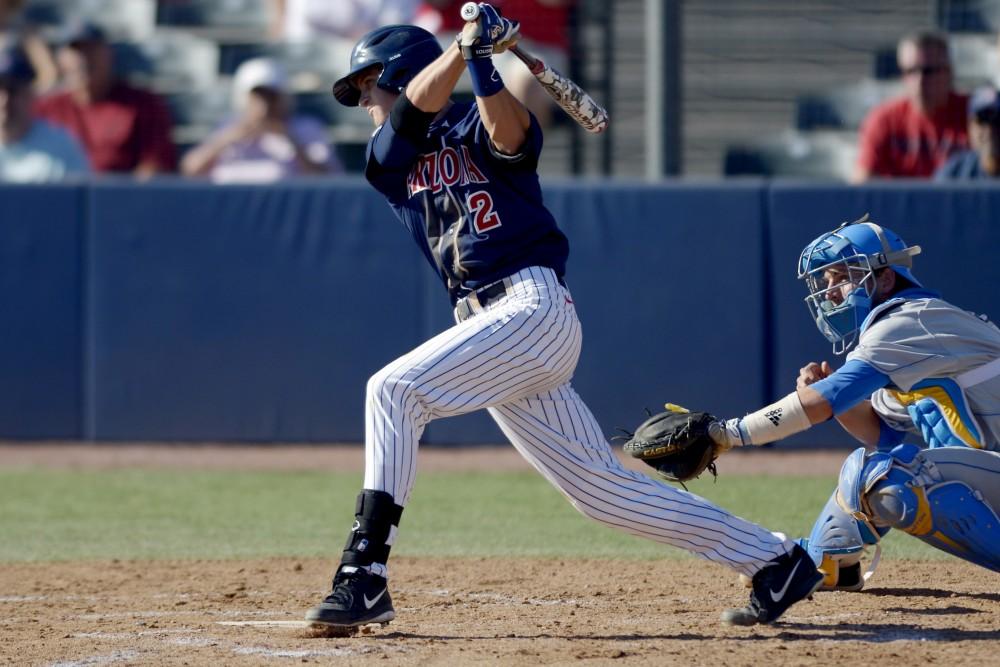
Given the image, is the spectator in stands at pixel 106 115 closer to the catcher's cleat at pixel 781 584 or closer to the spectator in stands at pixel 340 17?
the spectator in stands at pixel 340 17

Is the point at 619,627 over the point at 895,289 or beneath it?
beneath

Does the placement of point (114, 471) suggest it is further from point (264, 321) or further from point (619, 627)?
point (619, 627)

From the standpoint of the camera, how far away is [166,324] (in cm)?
829

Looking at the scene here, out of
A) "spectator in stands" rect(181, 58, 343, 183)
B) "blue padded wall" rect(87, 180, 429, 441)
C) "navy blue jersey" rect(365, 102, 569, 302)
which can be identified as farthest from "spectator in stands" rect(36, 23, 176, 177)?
"navy blue jersey" rect(365, 102, 569, 302)

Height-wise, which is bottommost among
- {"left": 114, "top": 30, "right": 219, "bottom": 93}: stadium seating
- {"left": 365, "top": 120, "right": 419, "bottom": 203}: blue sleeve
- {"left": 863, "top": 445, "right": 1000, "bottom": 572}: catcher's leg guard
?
{"left": 863, "top": 445, "right": 1000, "bottom": 572}: catcher's leg guard

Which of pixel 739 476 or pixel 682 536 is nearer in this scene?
pixel 682 536

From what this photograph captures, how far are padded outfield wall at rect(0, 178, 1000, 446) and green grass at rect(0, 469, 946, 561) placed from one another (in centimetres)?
58

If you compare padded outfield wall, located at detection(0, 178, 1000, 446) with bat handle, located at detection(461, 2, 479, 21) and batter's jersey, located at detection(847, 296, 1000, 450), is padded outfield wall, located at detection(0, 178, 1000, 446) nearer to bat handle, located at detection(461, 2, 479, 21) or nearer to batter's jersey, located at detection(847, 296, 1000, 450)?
batter's jersey, located at detection(847, 296, 1000, 450)

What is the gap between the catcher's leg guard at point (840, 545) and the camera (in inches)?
177

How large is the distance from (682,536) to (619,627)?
38 centimetres

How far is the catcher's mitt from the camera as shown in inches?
159

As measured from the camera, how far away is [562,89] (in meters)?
3.91

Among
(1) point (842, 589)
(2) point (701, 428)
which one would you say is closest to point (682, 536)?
(2) point (701, 428)

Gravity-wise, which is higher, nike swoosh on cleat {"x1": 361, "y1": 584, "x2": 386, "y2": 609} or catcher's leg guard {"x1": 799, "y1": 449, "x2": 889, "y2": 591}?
nike swoosh on cleat {"x1": 361, "y1": 584, "x2": 386, "y2": 609}
